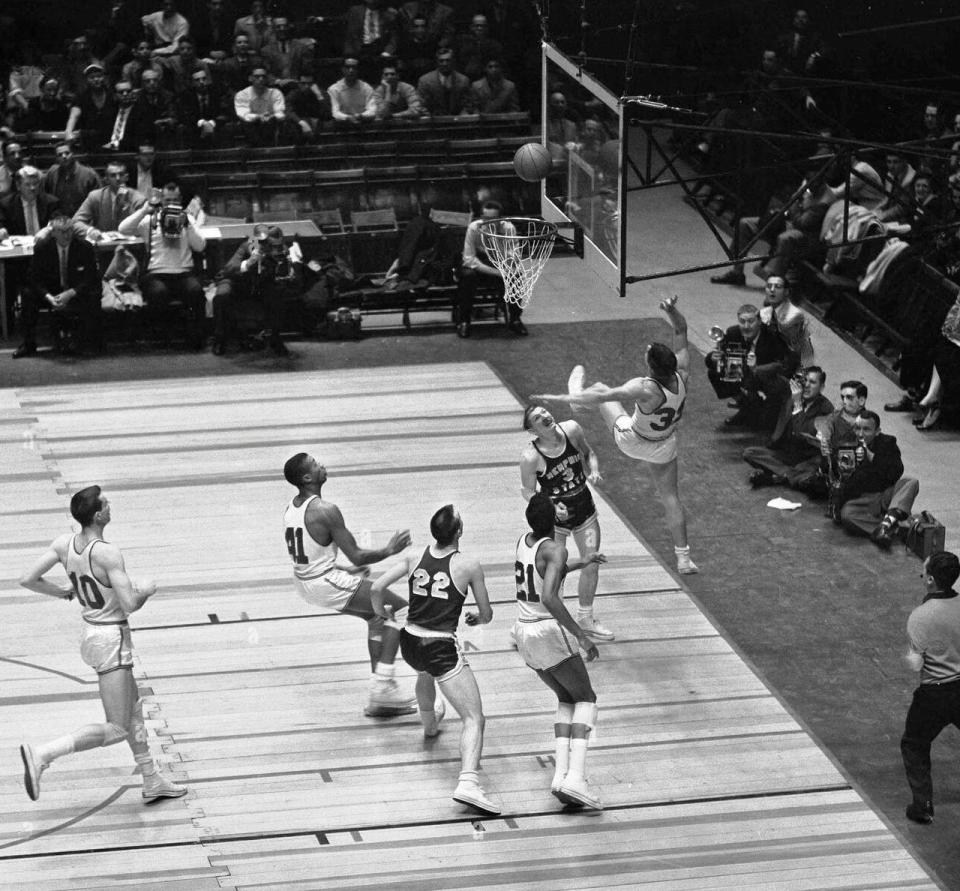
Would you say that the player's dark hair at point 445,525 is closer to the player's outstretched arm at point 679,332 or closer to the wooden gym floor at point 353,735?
the wooden gym floor at point 353,735

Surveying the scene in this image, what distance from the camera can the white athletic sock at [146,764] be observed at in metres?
9.46

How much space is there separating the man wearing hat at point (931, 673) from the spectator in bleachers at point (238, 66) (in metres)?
14.4

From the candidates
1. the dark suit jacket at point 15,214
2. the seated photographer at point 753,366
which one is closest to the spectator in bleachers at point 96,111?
the dark suit jacket at point 15,214

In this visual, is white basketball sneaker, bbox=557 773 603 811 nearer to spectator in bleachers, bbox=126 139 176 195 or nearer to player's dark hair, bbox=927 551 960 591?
player's dark hair, bbox=927 551 960 591

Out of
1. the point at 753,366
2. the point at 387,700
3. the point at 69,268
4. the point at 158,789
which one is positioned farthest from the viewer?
the point at 69,268

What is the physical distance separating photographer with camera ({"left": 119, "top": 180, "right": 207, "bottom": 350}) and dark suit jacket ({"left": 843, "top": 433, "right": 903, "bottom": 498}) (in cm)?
793

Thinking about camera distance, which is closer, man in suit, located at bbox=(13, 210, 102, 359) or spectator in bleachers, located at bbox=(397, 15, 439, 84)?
man in suit, located at bbox=(13, 210, 102, 359)

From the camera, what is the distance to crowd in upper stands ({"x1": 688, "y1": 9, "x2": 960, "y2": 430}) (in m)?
15.5

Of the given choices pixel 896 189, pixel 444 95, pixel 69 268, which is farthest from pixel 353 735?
pixel 444 95

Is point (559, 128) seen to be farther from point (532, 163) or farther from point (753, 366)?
point (753, 366)

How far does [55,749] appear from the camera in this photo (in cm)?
922

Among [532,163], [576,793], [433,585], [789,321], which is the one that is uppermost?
[532,163]

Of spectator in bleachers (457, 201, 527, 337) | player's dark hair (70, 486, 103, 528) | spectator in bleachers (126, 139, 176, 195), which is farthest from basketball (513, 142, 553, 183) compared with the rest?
player's dark hair (70, 486, 103, 528)

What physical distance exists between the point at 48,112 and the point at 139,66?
4.29 ft
